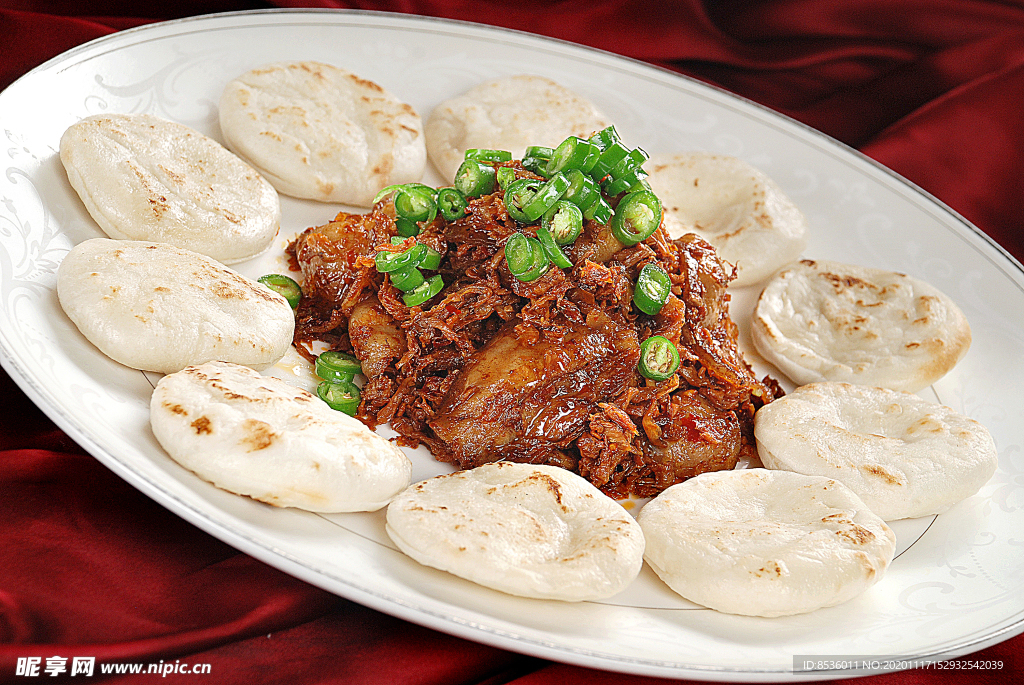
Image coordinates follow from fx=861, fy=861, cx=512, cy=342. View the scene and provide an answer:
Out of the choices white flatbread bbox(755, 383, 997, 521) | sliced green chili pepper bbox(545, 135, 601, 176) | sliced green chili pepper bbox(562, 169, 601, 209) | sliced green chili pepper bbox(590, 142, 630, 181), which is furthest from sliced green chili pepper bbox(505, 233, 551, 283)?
white flatbread bbox(755, 383, 997, 521)

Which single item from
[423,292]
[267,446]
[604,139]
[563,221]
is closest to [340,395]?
[423,292]

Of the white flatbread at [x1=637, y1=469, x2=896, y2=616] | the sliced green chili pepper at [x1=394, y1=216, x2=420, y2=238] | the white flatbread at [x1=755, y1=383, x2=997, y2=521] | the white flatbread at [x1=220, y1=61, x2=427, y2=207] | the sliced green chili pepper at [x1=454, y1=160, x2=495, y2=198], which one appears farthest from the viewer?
the white flatbread at [x1=220, y1=61, x2=427, y2=207]

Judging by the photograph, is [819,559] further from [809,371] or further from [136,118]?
[136,118]

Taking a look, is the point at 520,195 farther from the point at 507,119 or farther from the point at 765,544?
the point at 765,544

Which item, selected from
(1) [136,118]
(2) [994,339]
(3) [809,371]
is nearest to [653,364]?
(3) [809,371]

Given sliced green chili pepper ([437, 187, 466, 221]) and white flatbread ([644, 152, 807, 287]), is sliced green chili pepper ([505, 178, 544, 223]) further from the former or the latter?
white flatbread ([644, 152, 807, 287])

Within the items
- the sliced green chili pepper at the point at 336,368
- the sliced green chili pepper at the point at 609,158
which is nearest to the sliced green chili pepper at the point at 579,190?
the sliced green chili pepper at the point at 609,158

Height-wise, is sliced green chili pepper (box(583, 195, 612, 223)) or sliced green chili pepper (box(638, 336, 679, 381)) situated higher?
sliced green chili pepper (box(583, 195, 612, 223))
